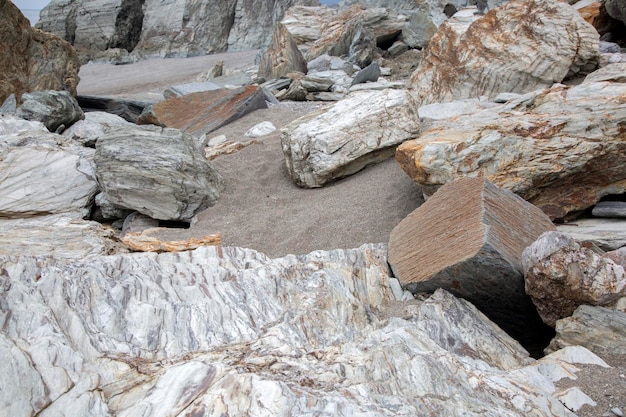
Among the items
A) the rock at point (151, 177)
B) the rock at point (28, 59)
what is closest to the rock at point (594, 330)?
the rock at point (151, 177)

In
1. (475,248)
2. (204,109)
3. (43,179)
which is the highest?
(475,248)

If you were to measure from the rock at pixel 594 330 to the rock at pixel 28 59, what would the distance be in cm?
927

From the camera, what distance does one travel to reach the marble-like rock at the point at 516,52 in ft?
22.0

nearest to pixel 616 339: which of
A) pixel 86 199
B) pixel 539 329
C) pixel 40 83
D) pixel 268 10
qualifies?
pixel 539 329

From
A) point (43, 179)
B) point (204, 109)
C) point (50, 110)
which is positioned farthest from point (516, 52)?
point (50, 110)

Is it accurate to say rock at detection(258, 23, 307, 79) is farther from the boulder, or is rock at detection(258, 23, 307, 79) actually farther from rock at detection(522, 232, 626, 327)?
rock at detection(522, 232, 626, 327)

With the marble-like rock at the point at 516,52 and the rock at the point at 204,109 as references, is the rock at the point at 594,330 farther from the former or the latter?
the rock at the point at 204,109

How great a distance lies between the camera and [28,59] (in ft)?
31.8

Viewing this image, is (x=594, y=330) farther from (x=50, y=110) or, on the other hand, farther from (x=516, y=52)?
(x=50, y=110)

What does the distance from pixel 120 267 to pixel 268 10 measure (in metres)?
27.3

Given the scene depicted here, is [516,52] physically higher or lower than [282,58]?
higher

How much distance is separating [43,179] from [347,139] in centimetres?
322

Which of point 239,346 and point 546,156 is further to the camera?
point 546,156

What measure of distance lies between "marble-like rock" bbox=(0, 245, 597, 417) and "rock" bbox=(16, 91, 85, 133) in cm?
515
